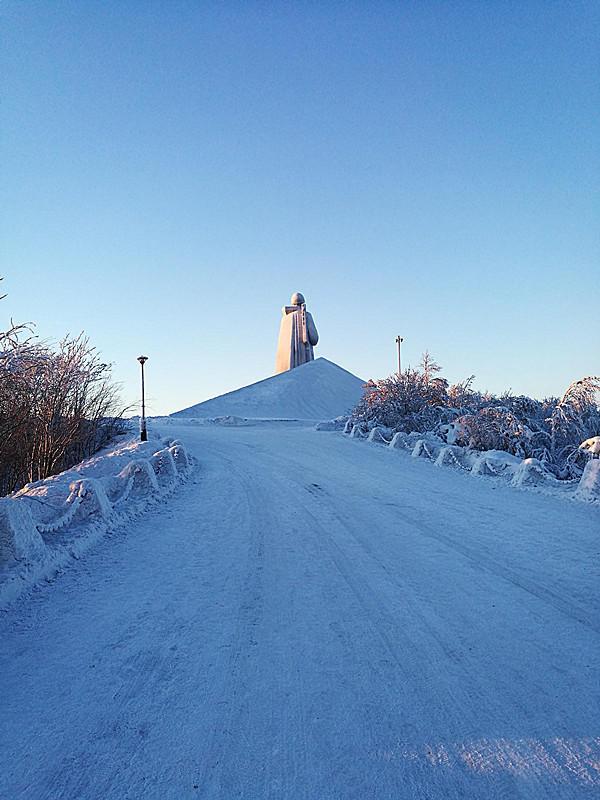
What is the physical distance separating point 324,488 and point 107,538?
410 cm

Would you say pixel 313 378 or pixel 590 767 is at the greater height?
pixel 313 378

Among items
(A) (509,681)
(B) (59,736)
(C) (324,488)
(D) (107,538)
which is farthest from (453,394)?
(B) (59,736)

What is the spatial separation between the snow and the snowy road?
0.01 meters

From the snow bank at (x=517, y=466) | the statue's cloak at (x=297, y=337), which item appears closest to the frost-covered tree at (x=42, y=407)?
the snow bank at (x=517, y=466)

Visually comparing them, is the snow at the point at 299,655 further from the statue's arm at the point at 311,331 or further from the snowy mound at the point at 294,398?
the statue's arm at the point at 311,331

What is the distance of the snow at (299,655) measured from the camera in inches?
81.2

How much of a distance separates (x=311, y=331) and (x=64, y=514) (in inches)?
2309

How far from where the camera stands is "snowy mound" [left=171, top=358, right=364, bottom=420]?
45.8m

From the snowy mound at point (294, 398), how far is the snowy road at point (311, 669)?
3805 cm

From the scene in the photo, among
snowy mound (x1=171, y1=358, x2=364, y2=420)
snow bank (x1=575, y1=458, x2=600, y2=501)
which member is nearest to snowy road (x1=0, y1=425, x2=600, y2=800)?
snow bank (x1=575, y1=458, x2=600, y2=501)

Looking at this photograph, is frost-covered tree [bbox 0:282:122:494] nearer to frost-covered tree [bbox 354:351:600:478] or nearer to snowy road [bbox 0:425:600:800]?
snowy road [bbox 0:425:600:800]

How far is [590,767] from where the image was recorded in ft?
6.78

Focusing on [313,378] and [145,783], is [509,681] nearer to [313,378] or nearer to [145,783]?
[145,783]

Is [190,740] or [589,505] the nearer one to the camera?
[190,740]
